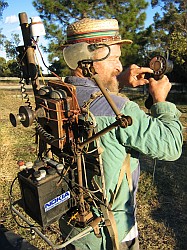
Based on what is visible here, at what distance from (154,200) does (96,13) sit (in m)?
16.0

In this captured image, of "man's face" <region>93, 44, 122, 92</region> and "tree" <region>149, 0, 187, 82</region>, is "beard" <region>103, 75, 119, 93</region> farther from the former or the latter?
"tree" <region>149, 0, 187, 82</region>

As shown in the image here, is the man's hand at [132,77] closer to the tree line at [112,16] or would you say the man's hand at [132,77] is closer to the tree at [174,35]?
the tree at [174,35]

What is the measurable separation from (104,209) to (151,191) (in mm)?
3047

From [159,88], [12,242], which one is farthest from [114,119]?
[12,242]

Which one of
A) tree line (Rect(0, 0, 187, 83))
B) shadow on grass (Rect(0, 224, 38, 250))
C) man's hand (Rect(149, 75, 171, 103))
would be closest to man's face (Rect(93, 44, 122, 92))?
man's hand (Rect(149, 75, 171, 103))

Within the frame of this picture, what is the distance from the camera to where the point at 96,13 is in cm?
1819

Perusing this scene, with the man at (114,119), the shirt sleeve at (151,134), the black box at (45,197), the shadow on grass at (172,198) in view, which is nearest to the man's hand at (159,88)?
the man at (114,119)

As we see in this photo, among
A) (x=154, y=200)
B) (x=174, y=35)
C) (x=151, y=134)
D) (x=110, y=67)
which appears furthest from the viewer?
(x=174, y=35)

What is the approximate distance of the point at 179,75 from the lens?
1853 centimetres

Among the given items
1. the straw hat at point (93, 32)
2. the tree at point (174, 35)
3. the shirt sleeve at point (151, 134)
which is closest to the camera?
the shirt sleeve at point (151, 134)

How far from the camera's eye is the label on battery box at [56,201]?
1558 mm

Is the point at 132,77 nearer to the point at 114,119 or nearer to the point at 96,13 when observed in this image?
the point at 114,119

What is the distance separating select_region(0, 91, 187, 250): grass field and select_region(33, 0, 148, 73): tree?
1286cm

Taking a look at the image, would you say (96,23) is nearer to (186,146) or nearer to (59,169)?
(59,169)
